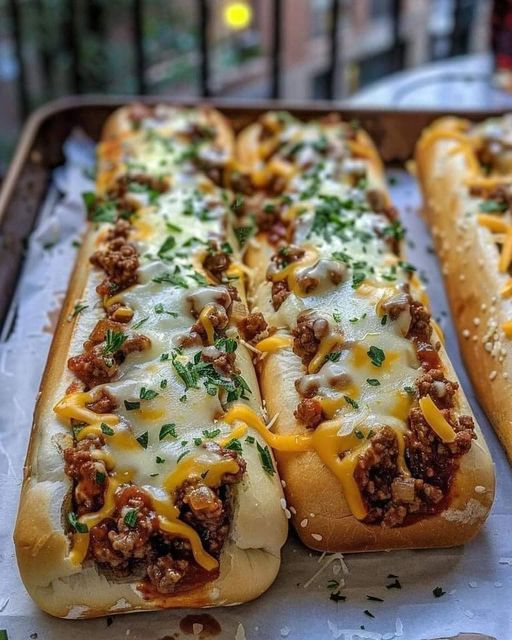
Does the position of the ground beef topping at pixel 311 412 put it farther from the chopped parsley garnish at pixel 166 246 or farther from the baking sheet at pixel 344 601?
the chopped parsley garnish at pixel 166 246

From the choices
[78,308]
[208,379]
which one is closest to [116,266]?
[78,308]

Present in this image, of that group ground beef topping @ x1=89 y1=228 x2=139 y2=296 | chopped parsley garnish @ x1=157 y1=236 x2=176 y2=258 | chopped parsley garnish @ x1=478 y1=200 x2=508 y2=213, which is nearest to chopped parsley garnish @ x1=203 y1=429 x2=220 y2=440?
ground beef topping @ x1=89 y1=228 x2=139 y2=296

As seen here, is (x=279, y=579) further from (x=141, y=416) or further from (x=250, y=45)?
(x=250, y=45)

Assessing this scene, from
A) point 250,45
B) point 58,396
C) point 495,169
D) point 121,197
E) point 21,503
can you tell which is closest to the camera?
point 21,503

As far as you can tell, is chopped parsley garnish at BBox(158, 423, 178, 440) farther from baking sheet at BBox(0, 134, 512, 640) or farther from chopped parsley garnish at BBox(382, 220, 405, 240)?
chopped parsley garnish at BBox(382, 220, 405, 240)

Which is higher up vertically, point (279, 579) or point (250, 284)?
point (250, 284)

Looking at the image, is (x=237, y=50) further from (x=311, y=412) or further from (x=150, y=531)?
(x=150, y=531)

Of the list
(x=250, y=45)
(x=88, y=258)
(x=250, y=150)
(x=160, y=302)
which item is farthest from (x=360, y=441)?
(x=250, y=45)

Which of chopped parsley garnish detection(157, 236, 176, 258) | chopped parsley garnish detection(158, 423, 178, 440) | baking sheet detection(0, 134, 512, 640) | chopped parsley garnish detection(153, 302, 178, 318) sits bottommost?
baking sheet detection(0, 134, 512, 640)
